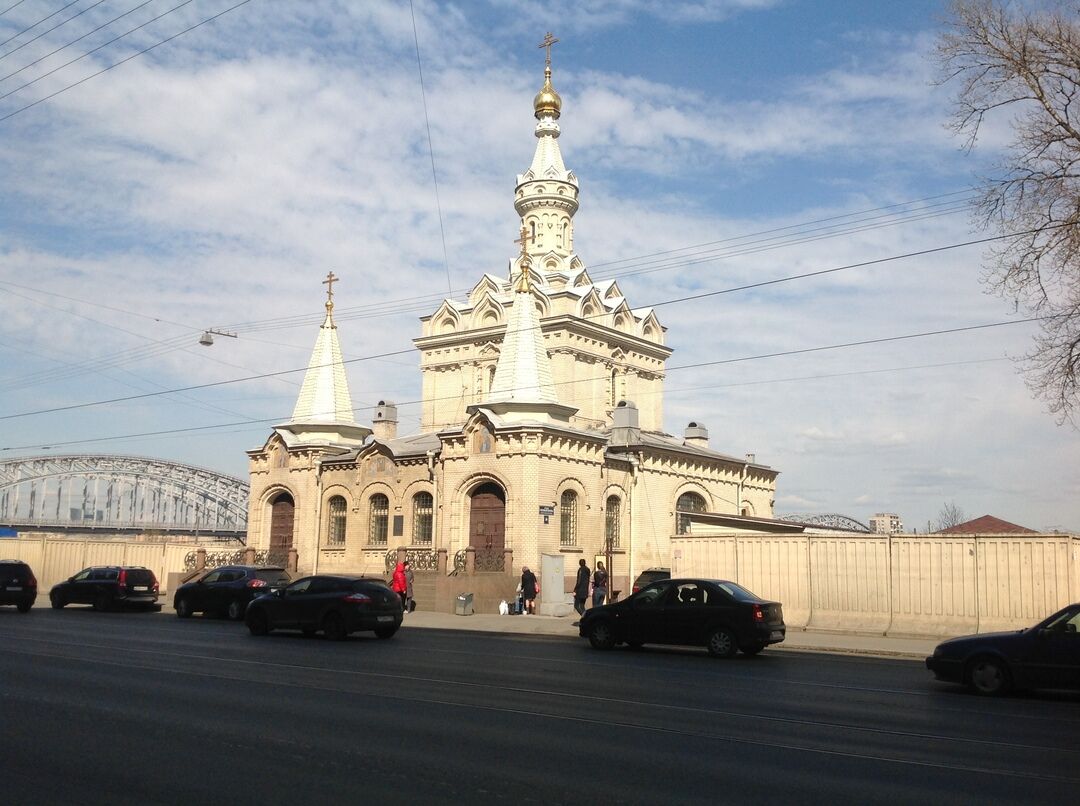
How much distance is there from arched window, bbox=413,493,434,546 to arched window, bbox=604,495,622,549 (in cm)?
634

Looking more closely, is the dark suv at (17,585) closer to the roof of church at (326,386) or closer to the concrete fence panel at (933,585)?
the roof of church at (326,386)

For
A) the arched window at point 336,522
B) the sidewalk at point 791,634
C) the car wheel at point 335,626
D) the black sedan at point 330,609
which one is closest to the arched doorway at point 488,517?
the sidewalk at point 791,634

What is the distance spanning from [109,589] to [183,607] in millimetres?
3768

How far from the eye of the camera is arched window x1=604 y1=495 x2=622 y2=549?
36.6m

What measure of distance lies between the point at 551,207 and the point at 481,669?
36372 millimetres

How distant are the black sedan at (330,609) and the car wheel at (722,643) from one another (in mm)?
7176

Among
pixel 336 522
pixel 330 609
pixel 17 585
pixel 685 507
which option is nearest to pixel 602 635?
pixel 330 609

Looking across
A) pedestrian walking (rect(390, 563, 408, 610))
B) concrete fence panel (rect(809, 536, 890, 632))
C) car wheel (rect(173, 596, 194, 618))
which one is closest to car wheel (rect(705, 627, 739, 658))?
concrete fence panel (rect(809, 536, 890, 632))

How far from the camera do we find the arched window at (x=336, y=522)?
39562mm

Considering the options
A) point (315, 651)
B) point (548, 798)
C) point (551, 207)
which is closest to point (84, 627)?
point (315, 651)

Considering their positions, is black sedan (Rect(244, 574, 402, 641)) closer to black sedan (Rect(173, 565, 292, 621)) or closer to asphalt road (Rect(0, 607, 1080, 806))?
asphalt road (Rect(0, 607, 1080, 806))

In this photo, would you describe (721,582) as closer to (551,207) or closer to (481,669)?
(481,669)

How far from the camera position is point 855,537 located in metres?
24.5

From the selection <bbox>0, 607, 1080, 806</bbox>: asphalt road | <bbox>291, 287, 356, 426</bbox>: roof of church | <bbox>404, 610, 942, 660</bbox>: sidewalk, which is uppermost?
<bbox>291, 287, 356, 426</bbox>: roof of church
